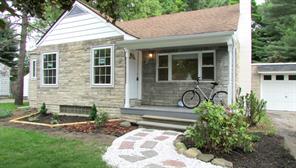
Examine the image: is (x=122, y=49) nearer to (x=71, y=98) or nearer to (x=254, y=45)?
(x=71, y=98)

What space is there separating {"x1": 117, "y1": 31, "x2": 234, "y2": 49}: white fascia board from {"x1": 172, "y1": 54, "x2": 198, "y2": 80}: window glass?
155 centimetres

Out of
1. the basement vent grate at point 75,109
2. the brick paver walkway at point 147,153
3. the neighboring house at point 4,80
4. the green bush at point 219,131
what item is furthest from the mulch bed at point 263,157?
the neighboring house at point 4,80

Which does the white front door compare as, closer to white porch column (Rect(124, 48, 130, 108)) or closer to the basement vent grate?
white porch column (Rect(124, 48, 130, 108))

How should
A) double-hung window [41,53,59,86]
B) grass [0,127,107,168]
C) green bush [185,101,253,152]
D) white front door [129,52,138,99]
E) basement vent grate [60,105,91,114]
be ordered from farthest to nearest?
double-hung window [41,53,59,86] → basement vent grate [60,105,91,114] → white front door [129,52,138,99] → green bush [185,101,253,152] → grass [0,127,107,168]

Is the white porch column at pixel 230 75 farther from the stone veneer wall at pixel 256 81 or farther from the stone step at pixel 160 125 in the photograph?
the stone veneer wall at pixel 256 81

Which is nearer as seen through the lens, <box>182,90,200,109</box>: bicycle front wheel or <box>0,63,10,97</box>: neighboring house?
<box>182,90,200,109</box>: bicycle front wheel

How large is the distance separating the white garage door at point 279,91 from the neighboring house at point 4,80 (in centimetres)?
2220

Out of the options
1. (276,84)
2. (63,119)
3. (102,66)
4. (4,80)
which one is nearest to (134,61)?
(102,66)

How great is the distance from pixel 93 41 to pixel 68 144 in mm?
5407

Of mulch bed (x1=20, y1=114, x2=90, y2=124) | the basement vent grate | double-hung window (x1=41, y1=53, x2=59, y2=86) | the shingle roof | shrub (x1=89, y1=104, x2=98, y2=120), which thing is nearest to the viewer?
shrub (x1=89, y1=104, x2=98, y2=120)

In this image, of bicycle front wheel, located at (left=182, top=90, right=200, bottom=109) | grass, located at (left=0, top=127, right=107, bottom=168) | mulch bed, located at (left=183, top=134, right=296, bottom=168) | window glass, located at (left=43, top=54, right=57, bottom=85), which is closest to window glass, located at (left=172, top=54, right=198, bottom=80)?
bicycle front wheel, located at (left=182, top=90, right=200, bottom=109)

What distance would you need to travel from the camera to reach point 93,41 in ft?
36.3

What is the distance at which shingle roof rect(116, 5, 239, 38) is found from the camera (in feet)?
33.1

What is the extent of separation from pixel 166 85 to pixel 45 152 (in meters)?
5.95
